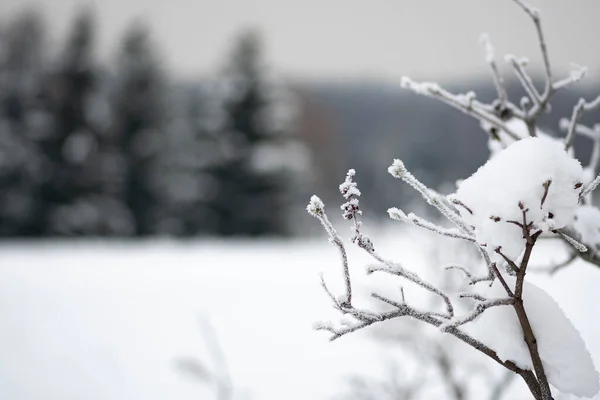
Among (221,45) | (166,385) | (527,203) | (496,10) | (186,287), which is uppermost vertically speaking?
(221,45)

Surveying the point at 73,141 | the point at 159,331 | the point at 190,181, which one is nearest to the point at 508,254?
the point at 159,331

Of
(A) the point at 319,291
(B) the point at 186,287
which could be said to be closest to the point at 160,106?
(B) the point at 186,287

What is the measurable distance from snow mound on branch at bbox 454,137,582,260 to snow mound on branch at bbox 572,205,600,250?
2.10ft

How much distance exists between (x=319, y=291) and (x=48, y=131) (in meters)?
13.6

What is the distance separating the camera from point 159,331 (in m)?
5.80

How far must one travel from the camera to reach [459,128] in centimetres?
2858

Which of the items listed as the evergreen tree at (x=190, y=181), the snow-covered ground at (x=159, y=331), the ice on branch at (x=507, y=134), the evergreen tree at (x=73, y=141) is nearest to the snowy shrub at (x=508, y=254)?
the ice on branch at (x=507, y=134)

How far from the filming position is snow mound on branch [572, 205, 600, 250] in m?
1.26

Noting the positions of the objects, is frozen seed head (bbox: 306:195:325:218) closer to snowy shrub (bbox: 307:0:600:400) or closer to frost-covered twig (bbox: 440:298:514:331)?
snowy shrub (bbox: 307:0:600:400)

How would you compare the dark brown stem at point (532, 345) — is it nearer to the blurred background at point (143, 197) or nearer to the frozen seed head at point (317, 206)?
the frozen seed head at point (317, 206)

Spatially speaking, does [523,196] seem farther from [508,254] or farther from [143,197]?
[143,197]

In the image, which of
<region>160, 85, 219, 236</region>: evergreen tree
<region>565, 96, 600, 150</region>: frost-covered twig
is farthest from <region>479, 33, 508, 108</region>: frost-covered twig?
<region>160, 85, 219, 236</region>: evergreen tree

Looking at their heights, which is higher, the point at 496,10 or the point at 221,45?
the point at 221,45

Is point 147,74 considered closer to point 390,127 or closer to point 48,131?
point 48,131
